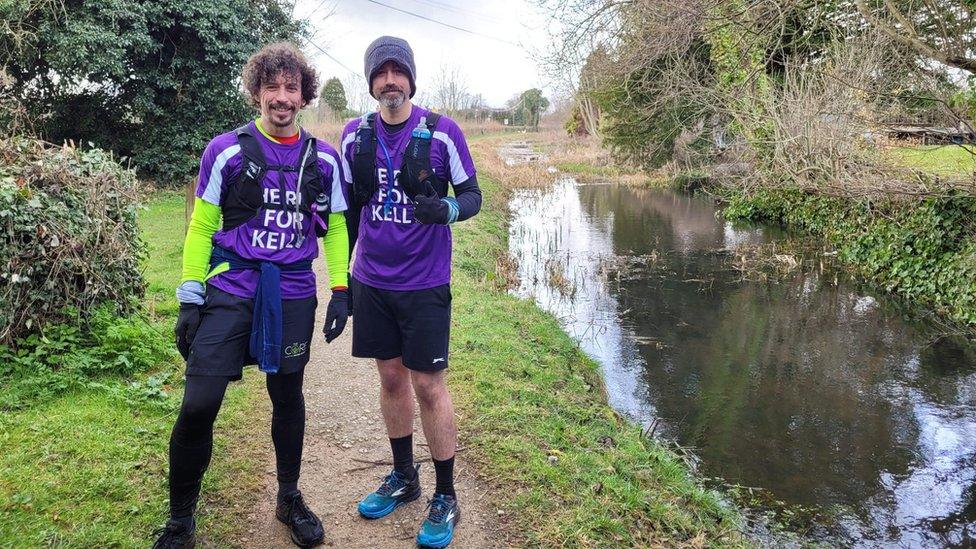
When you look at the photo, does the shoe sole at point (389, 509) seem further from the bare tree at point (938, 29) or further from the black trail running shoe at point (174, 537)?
the bare tree at point (938, 29)

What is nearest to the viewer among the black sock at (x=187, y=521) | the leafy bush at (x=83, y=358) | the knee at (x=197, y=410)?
the knee at (x=197, y=410)

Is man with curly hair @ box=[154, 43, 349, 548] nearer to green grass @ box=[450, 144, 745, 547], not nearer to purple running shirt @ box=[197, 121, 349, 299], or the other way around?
purple running shirt @ box=[197, 121, 349, 299]

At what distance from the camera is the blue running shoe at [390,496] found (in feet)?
10.7

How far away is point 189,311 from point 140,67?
15.1 meters

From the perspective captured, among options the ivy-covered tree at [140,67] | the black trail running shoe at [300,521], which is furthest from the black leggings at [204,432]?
the ivy-covered tree at [140,67]

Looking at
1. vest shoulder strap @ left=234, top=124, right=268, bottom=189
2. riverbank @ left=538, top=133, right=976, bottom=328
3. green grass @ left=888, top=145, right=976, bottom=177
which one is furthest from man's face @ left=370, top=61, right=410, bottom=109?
green grass @ left=888, top=145, right=976, bottom=177

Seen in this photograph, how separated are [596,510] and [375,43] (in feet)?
8.74

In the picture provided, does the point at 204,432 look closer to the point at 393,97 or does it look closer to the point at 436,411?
the point at 436,411

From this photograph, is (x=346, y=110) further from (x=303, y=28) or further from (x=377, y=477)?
(x=377, y=477)

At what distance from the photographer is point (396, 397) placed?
3.20 metres

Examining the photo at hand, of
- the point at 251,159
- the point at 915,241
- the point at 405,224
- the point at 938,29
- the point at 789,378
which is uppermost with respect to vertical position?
the point at 938,29

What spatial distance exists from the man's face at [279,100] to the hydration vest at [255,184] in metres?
0.11

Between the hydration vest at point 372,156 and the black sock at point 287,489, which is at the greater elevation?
the hydration vest at point 372,156

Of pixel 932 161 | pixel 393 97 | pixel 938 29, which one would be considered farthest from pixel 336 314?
pixel 932 161
